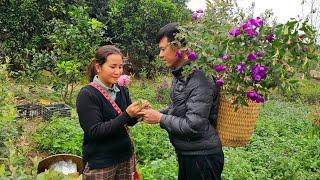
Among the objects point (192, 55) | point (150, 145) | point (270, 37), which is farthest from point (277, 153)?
point (270, 37)

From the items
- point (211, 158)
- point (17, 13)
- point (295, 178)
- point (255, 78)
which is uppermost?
point (17, 13)

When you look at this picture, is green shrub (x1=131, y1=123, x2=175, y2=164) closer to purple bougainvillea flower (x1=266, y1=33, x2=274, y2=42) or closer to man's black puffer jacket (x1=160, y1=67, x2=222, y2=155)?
man's black puffer jacket (x1=160, y1=67, x2=222, y2=155)

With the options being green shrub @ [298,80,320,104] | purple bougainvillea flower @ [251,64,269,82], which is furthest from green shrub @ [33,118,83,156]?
green shrub @ [298,80,320,104]

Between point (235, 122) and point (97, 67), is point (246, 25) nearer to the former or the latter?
point (235, 122)

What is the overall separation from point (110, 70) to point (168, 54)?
464 millimetres

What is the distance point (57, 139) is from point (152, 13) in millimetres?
7789

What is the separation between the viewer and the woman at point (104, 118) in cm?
249

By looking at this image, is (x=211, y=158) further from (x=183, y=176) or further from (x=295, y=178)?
(x=295, y=178)

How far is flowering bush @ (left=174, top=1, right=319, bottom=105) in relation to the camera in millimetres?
1843

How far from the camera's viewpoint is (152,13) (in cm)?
1208

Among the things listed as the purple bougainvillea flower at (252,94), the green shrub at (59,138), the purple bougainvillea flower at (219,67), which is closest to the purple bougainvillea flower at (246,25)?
the purple bougainvillea flower at (219,67)

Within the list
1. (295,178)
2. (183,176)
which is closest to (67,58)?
(295,178)

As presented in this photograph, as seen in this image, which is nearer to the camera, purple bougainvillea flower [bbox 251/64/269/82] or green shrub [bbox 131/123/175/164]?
purple bougainvillea flower [bbox 251/64/269/82]

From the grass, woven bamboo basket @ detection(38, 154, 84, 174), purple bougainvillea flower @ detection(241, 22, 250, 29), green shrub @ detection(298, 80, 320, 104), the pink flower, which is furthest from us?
green shrub @ detection(298, 80, 320, 104)
